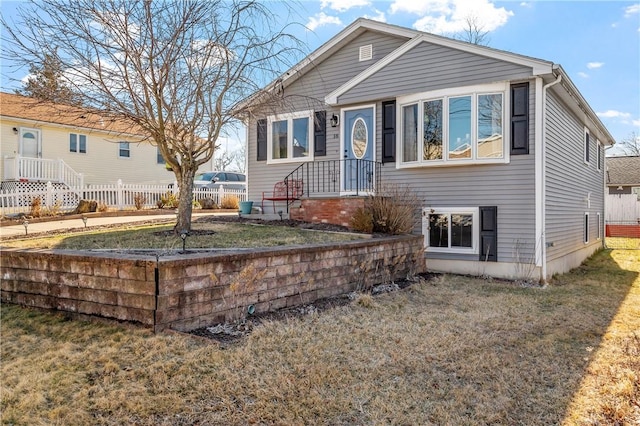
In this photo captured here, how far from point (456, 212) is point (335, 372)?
6.33 metres

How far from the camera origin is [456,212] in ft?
29.8

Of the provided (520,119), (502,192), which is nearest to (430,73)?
(520,119)

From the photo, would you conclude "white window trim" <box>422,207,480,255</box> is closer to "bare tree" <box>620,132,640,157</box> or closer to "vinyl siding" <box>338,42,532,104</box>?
"vinyl siding" <box>338,42,532,104</box>

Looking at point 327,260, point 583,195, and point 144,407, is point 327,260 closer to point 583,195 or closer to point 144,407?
point 144,407

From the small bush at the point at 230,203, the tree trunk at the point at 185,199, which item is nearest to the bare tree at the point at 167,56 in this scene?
the tree trunk at the point at 185,199

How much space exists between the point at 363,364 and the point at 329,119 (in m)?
7.90

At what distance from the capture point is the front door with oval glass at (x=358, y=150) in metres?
10.2

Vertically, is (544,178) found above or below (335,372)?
above

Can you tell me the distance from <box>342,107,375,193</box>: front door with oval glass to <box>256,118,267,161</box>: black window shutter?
2.38 metres

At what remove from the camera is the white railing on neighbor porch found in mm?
16484

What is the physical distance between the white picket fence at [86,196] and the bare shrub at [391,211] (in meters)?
9.08

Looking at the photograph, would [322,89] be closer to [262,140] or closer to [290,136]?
[290,136]

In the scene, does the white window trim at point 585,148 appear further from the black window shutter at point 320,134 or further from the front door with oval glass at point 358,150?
the black window shutter at point 320,134

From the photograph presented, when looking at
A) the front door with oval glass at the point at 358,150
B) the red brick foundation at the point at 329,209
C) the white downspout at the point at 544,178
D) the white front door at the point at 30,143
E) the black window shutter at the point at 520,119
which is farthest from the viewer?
the white front door at the point at 30,143
